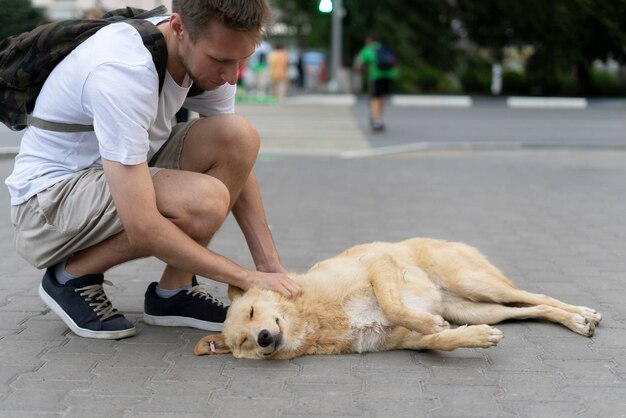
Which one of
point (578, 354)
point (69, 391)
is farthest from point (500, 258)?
point (69, 391)

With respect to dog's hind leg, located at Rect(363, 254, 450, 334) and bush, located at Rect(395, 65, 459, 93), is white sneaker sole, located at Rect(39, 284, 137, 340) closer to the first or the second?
dog's hind leg, located at Rect(363, 254, 450, 334)

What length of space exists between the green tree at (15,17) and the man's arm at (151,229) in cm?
2333

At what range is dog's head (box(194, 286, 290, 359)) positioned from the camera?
343 cm

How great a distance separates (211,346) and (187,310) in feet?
1.42

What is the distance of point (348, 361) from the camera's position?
3525mm

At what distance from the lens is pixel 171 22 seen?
3.29m

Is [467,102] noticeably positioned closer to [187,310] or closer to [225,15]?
[187,310]

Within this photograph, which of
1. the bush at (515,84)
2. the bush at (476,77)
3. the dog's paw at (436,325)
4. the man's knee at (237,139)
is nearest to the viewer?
the dog's paw at (436,325)

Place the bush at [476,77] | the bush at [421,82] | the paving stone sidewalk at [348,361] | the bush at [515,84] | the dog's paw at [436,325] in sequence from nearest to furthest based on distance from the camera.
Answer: the paving stone sidewalk at [348,361], the dog's paw at [436,325], the bush at [421,82], the bush at [515,84], the bush at [476,77]

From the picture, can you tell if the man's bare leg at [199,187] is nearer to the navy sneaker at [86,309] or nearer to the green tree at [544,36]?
the navy sneaker at [86,309]

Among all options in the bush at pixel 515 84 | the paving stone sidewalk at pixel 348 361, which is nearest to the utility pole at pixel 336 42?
the bush at pixel 515 84

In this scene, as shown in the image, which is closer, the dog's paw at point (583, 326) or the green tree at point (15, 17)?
the dog's paw at point (583, 326)

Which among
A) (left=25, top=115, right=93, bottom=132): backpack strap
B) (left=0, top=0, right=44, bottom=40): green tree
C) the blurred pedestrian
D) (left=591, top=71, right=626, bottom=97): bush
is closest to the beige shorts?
(left=25, top=115, right=93, bottom=132): backpack strap

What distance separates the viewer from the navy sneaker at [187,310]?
3.93 metres
